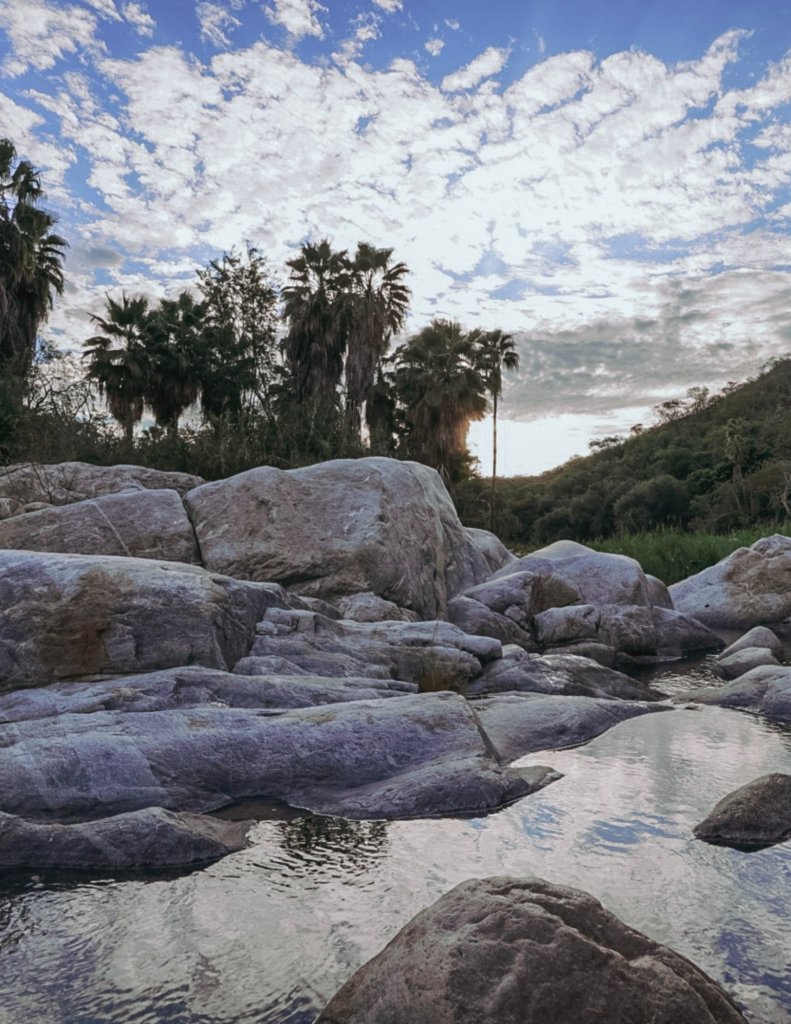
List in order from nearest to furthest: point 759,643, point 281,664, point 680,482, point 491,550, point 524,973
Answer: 1. point 524,973
2. point 281,664
3. point 759,643
4. point 491,550
5. point 680,482

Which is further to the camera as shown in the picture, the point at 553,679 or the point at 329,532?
the point at 329,532

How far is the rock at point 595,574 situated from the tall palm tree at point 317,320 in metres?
20.8

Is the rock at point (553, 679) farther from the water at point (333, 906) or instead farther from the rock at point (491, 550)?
the rock at point (491, 550)

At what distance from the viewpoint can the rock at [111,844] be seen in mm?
4148

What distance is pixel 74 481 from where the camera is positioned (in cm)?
1308

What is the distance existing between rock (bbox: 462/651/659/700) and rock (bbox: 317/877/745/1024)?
17.0ft

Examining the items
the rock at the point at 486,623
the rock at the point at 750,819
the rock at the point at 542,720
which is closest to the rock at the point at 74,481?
the rock at the point at 486,623

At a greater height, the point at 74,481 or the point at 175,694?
the point at 74,481

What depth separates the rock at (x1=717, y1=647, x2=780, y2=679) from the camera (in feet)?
32.4

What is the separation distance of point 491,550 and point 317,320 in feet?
66.2

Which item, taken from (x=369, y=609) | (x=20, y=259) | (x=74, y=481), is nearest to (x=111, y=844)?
(x=369, y=609)

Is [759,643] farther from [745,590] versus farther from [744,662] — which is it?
[745,590]

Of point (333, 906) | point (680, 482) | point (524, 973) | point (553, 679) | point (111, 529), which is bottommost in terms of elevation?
point (333, 906)

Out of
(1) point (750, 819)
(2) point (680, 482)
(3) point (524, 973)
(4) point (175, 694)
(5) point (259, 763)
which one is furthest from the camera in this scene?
(2) point (680, 482)
